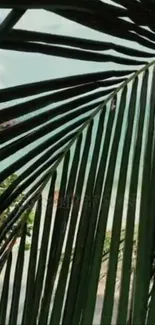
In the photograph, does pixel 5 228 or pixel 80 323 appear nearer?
pixel 80 323

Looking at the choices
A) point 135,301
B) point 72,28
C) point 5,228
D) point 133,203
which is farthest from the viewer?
point 72,28

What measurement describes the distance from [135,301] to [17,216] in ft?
0.96

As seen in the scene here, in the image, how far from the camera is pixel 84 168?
0.69m

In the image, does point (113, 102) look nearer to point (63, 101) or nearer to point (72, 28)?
point (63, 101)

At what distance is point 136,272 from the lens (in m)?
0.50

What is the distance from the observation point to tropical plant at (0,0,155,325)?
20.5 inches

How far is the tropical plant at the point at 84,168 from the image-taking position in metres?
0.52

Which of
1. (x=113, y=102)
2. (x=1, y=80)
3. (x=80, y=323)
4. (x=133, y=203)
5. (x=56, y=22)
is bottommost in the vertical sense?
(x=80, y=323)

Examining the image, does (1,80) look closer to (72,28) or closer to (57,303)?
(72,28)

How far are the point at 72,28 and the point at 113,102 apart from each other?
0.89 m

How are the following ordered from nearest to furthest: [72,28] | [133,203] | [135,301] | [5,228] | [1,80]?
[135,301], [133,203], [5,228], [72,28], [1,80]

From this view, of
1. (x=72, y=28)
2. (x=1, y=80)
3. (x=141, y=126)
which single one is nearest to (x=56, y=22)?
(x=72, y=28)

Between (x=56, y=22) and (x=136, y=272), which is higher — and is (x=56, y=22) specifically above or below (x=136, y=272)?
above

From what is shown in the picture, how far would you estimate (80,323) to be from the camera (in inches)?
20.1
